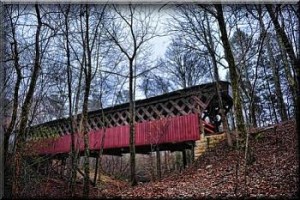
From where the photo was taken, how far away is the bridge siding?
9.09m

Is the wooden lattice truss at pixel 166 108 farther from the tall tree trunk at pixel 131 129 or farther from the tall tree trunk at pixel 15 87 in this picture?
the tall tree trunk at pixel 15 87

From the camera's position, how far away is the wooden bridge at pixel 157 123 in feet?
30.0

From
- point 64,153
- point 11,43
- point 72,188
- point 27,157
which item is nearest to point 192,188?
point 72,188

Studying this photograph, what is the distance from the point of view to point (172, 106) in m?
9.88

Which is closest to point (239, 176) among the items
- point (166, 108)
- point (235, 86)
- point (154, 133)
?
point (235, 86)

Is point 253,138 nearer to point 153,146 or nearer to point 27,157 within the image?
point 153,146

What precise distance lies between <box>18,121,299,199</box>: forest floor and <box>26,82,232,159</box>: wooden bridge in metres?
1.09

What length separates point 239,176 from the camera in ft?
17.4

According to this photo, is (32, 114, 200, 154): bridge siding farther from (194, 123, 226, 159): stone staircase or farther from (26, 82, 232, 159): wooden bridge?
(194, 123, 226, 159): stone staircase

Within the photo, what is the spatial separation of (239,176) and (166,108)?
4.85m

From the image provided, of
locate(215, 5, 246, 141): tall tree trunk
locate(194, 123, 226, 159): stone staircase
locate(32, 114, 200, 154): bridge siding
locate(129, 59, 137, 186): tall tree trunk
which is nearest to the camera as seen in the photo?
locate(215, 5, 246, 141): tall tree trunk

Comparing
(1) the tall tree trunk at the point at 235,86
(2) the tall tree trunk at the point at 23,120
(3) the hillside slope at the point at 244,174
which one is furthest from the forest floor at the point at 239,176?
(2) the tall tree trunk at the point at 23,120

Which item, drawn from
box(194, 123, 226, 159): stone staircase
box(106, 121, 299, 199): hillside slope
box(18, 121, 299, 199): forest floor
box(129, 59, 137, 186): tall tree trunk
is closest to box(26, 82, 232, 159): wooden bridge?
box(194, 123, 226, 159): stone staircase

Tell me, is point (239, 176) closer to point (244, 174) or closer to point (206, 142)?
point (244, 174)
